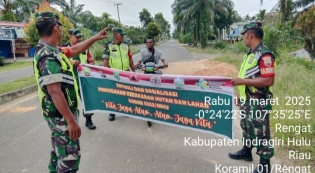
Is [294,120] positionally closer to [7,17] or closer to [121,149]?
[121,149]

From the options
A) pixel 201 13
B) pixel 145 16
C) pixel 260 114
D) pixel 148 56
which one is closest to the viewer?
pixel 260 114

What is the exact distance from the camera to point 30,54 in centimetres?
2627

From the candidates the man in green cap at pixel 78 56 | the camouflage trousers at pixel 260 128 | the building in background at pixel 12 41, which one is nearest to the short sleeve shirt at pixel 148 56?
the man in green cap at pixel 78 56

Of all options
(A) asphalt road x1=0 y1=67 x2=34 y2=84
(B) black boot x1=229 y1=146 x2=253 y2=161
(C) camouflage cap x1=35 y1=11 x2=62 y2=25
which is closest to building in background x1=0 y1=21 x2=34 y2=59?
(A) asphalt road x1=0 y1=67 x2=34 y2=84

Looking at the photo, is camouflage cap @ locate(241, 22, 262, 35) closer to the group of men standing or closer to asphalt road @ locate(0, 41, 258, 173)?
the group of men standing

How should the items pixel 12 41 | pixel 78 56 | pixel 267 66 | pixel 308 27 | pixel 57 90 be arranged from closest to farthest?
pixel 57 90 < pixel 267 66 < pixel 78 56 < pixel 12 41 < pixel 308 27

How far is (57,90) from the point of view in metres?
1.95

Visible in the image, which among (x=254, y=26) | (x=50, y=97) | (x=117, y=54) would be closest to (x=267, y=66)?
(x=254, y=26)

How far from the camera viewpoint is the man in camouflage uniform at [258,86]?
253 centimetres

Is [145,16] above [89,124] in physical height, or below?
above

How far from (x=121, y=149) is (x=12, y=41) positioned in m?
21.1

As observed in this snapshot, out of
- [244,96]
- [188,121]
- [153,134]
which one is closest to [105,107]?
[153,134]

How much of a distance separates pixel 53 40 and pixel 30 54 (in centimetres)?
2784

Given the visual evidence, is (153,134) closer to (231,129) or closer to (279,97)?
(231,129)
